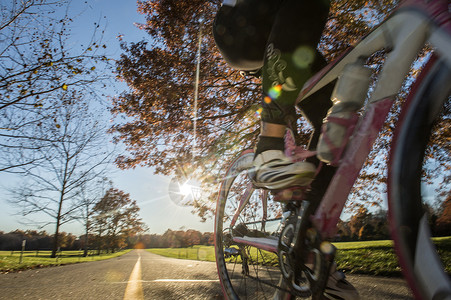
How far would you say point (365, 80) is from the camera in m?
0.94

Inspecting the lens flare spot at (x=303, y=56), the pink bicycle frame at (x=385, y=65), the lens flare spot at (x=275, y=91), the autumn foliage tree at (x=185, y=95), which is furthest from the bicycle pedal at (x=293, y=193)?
the autumn foliage tree at (x=185, y=95)

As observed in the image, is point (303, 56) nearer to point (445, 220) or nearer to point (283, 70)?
point (283, 70)

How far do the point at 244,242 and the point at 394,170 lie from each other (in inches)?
50.1

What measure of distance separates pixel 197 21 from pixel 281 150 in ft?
20.9

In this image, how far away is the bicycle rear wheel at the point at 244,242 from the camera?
159cm

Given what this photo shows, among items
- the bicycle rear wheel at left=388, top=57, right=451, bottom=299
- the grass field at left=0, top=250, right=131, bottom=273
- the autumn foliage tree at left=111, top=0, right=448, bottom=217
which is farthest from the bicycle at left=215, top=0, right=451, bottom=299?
the grass field at left=0, top=250, right=131, bottom=273

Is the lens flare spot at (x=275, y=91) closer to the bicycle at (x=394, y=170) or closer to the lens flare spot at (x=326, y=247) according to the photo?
the bicycle at (x=394, y=170)

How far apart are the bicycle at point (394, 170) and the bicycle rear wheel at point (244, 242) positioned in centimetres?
3

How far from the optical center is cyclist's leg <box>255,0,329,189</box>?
122 cm

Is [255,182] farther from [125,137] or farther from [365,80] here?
[125,137]

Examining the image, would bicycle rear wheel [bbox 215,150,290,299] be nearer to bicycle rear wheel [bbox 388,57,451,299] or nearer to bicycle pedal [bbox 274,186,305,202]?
bicycle pedal [bbox 274,186,305,202]

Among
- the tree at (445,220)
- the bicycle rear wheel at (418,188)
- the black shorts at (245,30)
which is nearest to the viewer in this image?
the bicycle rear wheel at (418,188)

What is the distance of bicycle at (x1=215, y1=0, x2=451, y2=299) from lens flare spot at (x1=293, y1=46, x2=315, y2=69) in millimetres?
105

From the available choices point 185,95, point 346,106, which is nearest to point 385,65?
point 346,106
